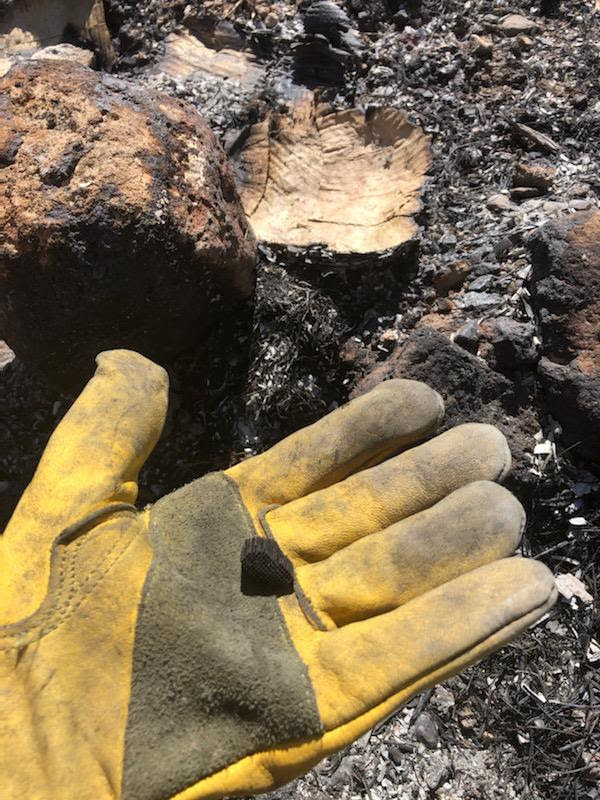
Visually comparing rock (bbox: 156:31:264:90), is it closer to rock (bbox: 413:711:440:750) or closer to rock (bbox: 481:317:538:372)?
rock (bbox: 481:317:538:372)

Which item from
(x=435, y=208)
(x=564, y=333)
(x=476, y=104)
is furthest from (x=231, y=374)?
(x=476, y=104)

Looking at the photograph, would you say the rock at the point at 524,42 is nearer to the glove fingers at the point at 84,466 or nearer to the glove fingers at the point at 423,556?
the glove fingers at the point at 423,556

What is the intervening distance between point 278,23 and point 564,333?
1.67 meters

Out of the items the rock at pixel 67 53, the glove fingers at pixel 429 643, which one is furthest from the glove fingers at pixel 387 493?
the rock at pixel 67 53

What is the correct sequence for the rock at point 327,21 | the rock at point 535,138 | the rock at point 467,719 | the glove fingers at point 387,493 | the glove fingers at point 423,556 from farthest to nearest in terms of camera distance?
the rock at point 327,21, the rock at point 535,138, the rock at point 467,719, the glove fingers at point 387,493, the glove fingers at point 423,556

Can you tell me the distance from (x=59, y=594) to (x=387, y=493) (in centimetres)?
82

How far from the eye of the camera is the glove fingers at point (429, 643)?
1475mm

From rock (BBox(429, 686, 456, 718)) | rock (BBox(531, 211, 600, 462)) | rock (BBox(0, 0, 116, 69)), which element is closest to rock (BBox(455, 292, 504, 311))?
rock (BBox(531, 211, 600, 462))

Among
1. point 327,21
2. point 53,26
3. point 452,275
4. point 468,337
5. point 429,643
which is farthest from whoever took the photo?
point 53,26

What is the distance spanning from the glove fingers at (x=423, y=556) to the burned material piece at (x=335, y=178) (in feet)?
3.16

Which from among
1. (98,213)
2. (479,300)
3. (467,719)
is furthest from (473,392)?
(98,213)

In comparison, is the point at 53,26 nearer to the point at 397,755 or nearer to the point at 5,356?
the point at 5,356

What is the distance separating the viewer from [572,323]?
6.79 feet

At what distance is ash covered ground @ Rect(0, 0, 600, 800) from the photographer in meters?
2.17
